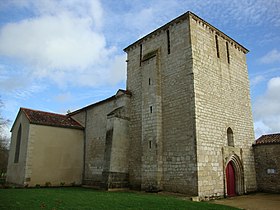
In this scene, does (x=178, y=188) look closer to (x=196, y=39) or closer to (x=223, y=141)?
(x=223, y=141)

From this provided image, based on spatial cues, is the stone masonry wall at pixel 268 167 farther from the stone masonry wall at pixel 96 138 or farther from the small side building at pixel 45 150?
the small side building at pixel 45 150

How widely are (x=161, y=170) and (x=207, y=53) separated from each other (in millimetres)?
6823

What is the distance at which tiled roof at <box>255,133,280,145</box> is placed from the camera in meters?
14.5

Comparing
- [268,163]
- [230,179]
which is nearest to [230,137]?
[230,179]

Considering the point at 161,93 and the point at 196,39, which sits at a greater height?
the point at 196,39

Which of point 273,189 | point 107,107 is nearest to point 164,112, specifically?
Answer: point 107,107

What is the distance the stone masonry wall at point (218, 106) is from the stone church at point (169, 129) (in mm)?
47

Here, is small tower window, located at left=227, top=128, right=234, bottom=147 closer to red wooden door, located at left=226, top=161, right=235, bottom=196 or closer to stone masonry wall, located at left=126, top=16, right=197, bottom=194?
red wooden door, located at left=226, top=161, right=235, bottom=196

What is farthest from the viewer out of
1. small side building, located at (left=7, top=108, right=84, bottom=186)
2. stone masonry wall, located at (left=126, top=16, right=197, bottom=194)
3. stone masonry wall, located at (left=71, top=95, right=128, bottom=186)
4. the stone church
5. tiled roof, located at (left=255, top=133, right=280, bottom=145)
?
stone masonry wall, located at (left=71, top=95, right=128, bottom=186)

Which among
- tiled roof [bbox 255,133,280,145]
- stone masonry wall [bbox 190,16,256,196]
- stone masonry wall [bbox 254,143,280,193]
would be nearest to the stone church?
stone masonry wall [bbox 190,16,256,196]

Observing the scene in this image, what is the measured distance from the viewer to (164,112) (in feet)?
44.3

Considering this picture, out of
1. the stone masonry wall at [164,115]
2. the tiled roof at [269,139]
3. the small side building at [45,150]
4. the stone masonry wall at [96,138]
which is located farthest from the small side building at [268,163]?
the small side building at [45,150]

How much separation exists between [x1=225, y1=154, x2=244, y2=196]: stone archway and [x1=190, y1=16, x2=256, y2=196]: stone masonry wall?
324mm

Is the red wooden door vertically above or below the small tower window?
below
